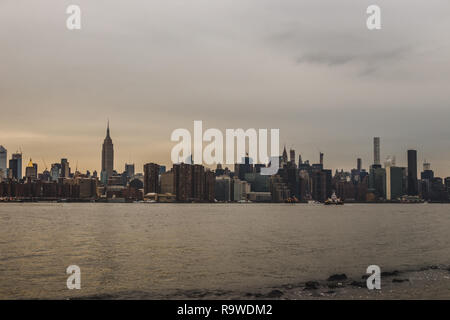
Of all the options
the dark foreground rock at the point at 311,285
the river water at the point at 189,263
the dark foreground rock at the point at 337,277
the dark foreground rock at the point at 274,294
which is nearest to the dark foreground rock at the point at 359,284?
the dark foreground rock at the point at 337,277

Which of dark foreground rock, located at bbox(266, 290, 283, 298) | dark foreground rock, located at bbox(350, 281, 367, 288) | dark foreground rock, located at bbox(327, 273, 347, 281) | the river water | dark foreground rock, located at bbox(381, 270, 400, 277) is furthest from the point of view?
dark foreground rock, located at bbox(381, 270, 400, 277)

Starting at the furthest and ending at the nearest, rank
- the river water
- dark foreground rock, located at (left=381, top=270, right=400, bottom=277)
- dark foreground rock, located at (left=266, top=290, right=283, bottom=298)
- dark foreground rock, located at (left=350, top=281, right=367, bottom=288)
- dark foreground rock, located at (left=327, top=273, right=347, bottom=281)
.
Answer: dark foreground rock, located at (left=381, top=270, right=400, bottom=277) → dark foreground rock, located at (left=327, top=273, right=347, bottom=281) → dark foreground rock, located at (left=350, top=281, right=367, bottom=288) → the river water → dark foreground rock, located at (left=266, top=290, right=283, bottom=298)

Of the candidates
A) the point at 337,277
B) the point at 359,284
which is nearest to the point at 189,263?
the point at 337,277

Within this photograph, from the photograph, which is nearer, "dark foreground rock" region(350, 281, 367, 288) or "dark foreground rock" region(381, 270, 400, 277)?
"dark foreground rock" region(350, 281, 367, 288)

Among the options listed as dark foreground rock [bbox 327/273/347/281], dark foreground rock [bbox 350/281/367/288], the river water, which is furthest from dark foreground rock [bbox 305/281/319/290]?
dark foreground rock [bbox 350/281/367/288]

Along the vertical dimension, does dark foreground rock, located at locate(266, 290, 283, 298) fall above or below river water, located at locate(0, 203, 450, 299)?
above

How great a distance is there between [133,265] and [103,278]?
26.5 ft

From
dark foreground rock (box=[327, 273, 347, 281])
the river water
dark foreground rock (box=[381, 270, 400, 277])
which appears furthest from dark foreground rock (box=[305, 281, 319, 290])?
dark foreground rock (box=[381, 270, 400, 277])

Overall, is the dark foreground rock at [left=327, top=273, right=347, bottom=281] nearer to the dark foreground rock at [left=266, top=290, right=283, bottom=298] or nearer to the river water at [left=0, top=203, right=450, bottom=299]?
the river water at [left=0, top=203, right=450, bottom=299]

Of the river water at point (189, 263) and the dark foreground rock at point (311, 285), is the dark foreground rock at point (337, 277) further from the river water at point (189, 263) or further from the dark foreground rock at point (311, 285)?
the dark foreground rock at point (311, 285)

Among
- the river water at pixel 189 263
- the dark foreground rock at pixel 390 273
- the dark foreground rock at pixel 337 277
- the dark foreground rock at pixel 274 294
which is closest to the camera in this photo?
the dark foreground rock at pixel 274 294

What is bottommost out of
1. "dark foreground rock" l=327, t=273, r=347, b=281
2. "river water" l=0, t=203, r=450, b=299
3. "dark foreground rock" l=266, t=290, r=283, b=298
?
"river water" l=0, t=203, r=450, b=299
